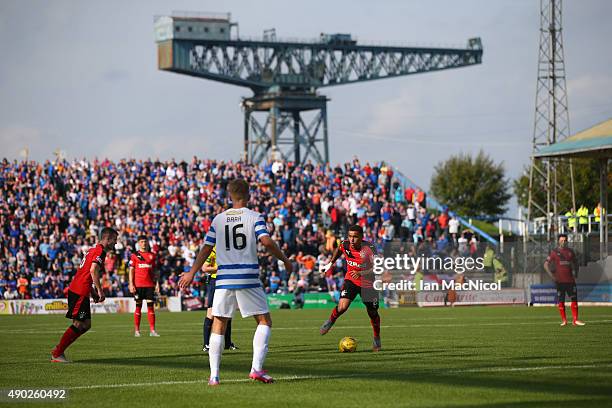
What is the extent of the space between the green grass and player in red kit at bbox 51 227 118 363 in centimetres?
38

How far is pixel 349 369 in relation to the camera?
1395 centimetres

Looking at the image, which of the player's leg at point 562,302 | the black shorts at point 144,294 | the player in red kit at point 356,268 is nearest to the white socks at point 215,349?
the player in red kit at point 356,268

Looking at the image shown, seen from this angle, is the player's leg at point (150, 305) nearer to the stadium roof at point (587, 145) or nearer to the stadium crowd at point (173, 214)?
Result: the stadium crowd at point (173, 214)

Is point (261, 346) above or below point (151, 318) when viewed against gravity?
above

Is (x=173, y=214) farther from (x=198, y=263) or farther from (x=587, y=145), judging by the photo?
(x=198, y=263)

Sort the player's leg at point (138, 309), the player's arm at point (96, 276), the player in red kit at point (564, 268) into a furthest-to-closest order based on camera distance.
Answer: the player in red kit at point (564, 268) → the player's leg at point (138, 309) → the player's arm at point (96, 276)

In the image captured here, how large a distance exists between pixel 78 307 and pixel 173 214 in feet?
105

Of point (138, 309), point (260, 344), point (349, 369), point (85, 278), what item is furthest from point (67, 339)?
point (138, 309)

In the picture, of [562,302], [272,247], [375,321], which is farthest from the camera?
[562,302]

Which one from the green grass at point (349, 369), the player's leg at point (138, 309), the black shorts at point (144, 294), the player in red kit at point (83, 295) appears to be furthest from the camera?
the black shorts at point (144, 294)

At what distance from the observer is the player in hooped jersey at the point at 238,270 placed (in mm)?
11797

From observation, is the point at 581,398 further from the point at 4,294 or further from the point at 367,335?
the point at 4,294

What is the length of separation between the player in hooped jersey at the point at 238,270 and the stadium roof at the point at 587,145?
33.3 m

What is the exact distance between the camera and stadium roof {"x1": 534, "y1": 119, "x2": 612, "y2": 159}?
43.1m
